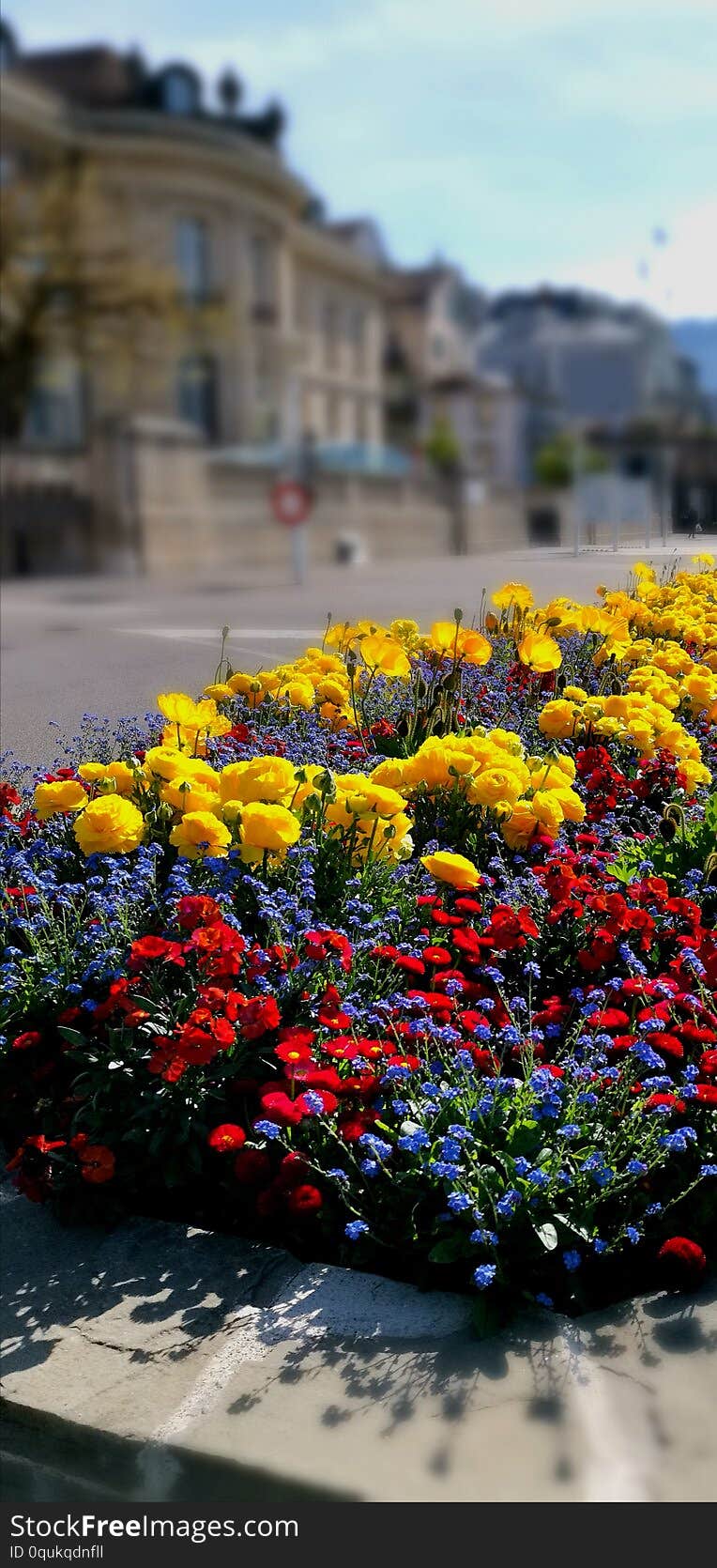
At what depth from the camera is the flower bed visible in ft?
7.46

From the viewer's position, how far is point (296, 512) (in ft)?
13.6

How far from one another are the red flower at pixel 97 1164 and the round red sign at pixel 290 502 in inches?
81.9

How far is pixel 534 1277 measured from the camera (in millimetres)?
2229

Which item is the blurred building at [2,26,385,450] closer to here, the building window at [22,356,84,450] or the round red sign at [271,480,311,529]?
the round red sign at [271,480,311,529]

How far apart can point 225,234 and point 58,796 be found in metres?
1.56

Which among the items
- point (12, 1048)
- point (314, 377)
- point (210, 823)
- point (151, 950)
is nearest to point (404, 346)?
point (314, 377)

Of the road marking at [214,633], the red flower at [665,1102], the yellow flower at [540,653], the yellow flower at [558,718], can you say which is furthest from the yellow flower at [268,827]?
the road marking at [214,633]

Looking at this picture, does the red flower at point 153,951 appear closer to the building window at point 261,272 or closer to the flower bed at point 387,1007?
the flower bed at point 387,1007

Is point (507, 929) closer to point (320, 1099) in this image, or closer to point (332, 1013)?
point (332, 1013)

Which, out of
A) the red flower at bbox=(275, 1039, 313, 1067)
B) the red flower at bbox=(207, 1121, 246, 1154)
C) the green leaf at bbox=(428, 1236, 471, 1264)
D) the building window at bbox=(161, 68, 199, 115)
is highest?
the building window at bbox=(161, 68, 199, 115)

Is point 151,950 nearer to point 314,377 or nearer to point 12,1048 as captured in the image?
point 12,1048

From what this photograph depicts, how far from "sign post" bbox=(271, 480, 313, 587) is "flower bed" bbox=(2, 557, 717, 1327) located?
2.32 ft

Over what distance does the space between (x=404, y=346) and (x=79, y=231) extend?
1.11 metres

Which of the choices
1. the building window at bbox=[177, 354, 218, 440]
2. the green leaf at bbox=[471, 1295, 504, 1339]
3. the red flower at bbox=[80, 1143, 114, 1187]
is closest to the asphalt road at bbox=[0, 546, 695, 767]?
the building window at bbox=[177, 354, 218, 440]
